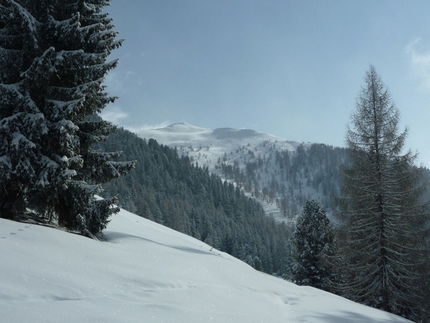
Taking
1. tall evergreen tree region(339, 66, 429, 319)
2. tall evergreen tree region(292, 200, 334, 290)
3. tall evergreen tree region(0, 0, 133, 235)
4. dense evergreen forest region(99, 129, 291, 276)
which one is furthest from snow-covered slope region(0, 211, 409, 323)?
dense evergreen forest region(99, 129, 291, 276)

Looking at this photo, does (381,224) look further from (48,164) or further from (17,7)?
(17,7)

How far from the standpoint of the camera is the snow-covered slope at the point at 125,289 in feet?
12.1

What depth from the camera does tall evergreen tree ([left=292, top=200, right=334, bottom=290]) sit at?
911 inches

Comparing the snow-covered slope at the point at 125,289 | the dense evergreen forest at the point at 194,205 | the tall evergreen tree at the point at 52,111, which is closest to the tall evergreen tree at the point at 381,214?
the snow-covered slope at the point at 125,289

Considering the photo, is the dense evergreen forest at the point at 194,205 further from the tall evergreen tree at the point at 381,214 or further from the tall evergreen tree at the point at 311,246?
the tall evergreen tree at the point at 381,214

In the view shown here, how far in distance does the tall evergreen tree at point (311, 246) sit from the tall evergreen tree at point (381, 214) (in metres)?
7.30

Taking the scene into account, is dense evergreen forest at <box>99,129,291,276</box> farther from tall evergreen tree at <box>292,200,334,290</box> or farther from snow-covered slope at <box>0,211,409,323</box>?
snow-covered slope at <box>0,211,409,323</box>

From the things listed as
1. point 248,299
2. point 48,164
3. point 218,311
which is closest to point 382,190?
point 248,299

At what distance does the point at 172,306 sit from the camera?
180 inches

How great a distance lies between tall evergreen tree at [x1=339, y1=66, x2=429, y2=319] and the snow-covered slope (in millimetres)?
6831

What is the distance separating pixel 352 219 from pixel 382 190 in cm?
210

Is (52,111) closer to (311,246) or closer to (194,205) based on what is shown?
(311,246)

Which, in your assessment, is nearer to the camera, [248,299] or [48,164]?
[248,299]

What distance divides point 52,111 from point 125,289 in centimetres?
549
